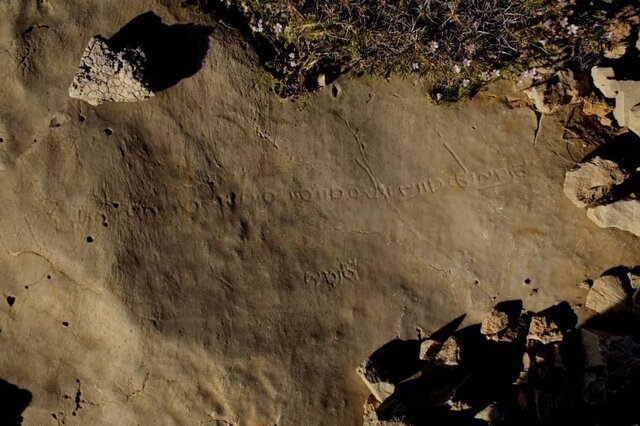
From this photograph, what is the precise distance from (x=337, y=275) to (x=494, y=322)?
1.61 m

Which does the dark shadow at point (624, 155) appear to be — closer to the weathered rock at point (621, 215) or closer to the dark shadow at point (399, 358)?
the weathered rock at point (621, 215)

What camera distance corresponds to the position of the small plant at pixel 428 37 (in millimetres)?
5004

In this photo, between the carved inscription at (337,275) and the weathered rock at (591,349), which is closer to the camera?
the weathered rock at (591,349)

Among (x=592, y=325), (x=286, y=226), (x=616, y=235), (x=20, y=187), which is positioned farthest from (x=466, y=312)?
(x=20, y=187)

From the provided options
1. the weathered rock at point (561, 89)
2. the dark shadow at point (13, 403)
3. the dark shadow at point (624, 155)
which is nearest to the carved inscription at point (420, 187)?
the weathered rock at point (561, 89)

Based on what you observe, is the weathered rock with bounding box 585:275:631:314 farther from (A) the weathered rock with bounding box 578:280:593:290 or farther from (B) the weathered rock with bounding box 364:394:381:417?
(B) the weathered rock with bounding box 364:394:381:417

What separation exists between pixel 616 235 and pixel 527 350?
4.75ft

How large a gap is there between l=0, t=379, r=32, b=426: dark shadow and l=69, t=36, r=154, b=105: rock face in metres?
2.92

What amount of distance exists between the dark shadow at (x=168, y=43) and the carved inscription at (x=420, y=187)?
5.50 feet

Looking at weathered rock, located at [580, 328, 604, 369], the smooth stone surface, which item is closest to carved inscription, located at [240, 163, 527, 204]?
the smooth stone surface

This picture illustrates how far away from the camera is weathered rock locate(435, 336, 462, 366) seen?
204 inches

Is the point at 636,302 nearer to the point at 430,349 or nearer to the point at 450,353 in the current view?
the point at 450,353

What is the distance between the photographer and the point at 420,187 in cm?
542

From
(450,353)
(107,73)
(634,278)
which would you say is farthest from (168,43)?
(634,278)
